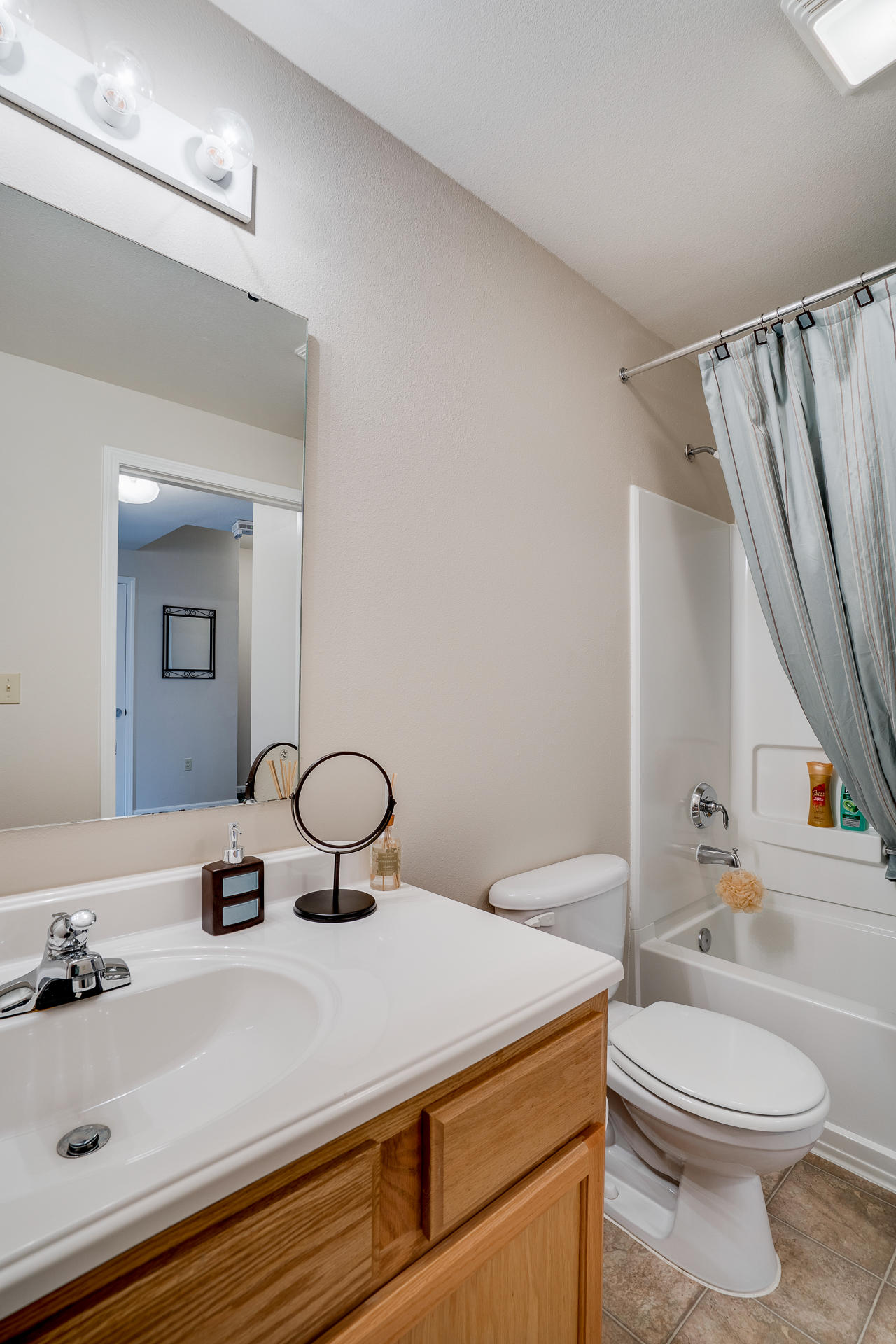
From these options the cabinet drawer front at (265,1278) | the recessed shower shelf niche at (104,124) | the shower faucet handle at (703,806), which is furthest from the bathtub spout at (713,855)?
Answer: the recessed shower shelf niche at (104,124)

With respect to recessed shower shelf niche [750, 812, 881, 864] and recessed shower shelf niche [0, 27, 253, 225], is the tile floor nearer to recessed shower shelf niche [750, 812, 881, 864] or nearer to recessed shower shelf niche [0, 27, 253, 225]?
recessed shower shelf niche [750, 812, 881, 864]

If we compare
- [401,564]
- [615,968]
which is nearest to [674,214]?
[401,564]

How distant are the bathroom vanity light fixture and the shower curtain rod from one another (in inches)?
13.9

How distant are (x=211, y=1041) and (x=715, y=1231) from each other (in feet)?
4.07

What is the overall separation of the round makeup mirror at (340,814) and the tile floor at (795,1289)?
1.00 metres

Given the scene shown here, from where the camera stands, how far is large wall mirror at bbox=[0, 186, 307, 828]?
3.06ft

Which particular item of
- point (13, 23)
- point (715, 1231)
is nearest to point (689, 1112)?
point (715, 1231)

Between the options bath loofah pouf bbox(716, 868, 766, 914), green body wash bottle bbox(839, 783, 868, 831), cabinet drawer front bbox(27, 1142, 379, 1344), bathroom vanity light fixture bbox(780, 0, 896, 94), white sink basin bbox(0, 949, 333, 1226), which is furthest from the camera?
green body wash bottle bbox(839, 783, 868, 831)

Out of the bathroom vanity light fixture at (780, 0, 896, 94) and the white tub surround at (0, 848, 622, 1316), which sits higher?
the bathroom vanity light fixture at (780, 0, 896, 94)

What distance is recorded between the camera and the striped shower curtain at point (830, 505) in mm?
1589

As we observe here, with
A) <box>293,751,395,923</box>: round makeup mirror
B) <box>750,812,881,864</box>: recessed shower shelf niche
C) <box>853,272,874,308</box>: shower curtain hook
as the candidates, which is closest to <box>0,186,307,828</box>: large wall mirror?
<box>293,751,395,923</box>: round makeup mirror

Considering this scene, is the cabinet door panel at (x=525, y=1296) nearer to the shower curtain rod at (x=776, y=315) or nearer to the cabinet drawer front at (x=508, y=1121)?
the cabinet drawer front at (x=508, y=1121)

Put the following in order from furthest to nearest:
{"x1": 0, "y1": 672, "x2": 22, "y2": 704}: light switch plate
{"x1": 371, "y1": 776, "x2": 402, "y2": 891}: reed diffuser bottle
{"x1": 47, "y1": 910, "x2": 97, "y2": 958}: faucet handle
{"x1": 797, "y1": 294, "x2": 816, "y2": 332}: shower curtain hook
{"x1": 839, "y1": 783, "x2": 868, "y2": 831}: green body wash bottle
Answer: {"x1": 839, "y1": 783, "x2": 868, "y2": 831}: green body wash bottle < {"x1": 797, "y1": 294, "x2": 816, "y2": 332}: shower curtain hook < {"x1": 371, "y1": 776, "x2": 402, "y2": 891}: reed diffuser bottle < {"x1": 0, "y1": 672, "x2": 22, "y2": 704}: light switch plate < {"x1": 47, "y1": 910, "x2": 97, "y2": 958}: faucet handle

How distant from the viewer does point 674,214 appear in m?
1.67
